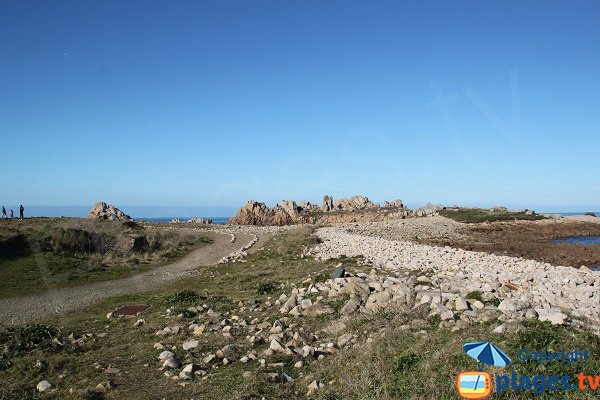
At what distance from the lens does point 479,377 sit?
6.08 metres

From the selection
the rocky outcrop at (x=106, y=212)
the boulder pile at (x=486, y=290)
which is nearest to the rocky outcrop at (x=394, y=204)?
the rocky outcrop at (x=106, y=212)

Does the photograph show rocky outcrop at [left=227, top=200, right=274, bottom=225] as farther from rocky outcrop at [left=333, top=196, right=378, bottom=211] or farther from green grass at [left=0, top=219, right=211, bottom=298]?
green grass at [left=0, top=219, right=211, bottom=298]

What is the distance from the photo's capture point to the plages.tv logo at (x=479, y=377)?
19.0 ft

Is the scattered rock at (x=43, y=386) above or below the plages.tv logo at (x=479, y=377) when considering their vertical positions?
below

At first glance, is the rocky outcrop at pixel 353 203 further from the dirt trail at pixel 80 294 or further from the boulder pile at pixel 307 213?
the dirt trail at pixel 80 294

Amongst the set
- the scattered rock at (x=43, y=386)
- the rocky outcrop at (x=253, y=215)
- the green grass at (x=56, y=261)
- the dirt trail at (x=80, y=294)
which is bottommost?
the dirt trail at (x=80, y=294)

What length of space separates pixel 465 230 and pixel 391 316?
4425 cm

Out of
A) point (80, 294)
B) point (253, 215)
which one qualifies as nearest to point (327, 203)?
point (253, 215)

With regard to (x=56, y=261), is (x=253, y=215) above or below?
above

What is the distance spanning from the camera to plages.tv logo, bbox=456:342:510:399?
19.0ft

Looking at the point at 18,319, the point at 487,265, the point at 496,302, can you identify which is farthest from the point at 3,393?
the point at 487,265

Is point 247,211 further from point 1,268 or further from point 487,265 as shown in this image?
point 487,265

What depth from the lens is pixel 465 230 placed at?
5153 cm

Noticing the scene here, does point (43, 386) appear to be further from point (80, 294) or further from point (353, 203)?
point (353, 203)
